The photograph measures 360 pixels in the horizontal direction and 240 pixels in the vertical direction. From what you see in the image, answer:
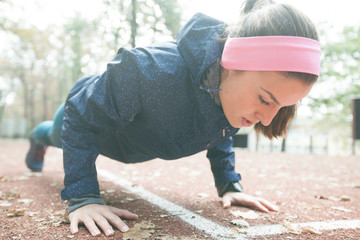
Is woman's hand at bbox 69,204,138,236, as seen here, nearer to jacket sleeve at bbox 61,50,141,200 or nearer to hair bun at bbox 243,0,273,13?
jacket sleeve at bbox 61,50,141,200

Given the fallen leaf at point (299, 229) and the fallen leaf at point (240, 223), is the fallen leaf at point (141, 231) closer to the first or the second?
the fallen leaf at point (240, 223)

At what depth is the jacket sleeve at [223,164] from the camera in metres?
2.50

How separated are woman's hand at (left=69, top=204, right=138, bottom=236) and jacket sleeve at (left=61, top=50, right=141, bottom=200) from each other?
0.43 feet

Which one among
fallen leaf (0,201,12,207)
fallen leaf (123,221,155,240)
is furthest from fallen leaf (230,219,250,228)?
fallen leaf (0,201,12,207)

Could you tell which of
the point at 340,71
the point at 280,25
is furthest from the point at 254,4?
the point at 340,71

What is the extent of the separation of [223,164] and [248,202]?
373mm

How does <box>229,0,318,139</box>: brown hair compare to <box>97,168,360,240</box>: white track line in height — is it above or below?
above

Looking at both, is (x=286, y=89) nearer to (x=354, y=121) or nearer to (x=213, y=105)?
(x=213, y=105)

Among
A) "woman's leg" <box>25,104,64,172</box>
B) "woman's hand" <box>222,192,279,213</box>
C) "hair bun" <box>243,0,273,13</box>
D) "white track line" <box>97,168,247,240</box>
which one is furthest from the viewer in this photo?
"woman's leg" <box>25,104,64,172</box>

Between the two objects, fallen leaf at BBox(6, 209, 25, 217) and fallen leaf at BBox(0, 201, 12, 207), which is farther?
fallen leaf at BBox(0, 201, 12, 207)

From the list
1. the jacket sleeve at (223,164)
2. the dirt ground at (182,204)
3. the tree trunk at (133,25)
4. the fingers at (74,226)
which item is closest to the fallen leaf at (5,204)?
the dirt ground at (182,204)

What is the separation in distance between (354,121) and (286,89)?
7283 mm

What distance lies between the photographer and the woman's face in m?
1.59

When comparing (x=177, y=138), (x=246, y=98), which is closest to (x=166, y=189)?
(x=177, y=138)
